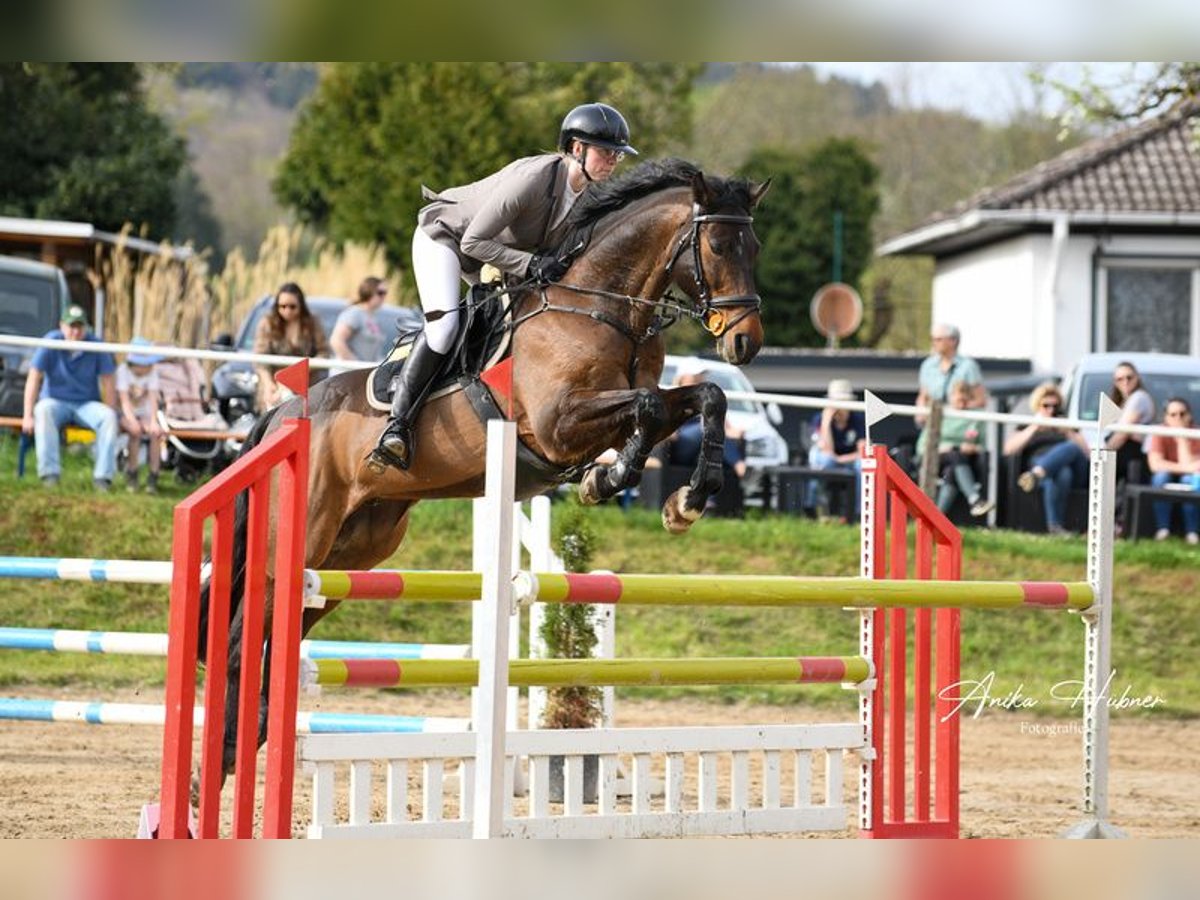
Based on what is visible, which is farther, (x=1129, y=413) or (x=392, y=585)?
(x=1129, y=413)

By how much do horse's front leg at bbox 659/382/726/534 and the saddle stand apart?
0.40 m

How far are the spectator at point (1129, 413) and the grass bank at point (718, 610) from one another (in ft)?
1.62

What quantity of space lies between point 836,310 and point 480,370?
1950 cm

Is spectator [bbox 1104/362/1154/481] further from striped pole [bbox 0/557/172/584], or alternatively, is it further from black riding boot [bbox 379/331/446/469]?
striped pole [bbox 0/557/172/584]

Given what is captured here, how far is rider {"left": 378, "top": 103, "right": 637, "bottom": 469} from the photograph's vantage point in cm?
544

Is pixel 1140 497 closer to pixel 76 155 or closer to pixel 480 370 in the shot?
pixel 480 370

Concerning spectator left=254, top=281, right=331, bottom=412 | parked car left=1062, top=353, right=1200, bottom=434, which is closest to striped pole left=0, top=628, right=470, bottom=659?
spectator left=254, top=281, right=331, bottom=412

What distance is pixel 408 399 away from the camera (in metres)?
5.63

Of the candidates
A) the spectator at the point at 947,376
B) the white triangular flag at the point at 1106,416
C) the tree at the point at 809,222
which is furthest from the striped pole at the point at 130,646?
the tree at the point at 809,222

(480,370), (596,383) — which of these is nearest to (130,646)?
(480,370)

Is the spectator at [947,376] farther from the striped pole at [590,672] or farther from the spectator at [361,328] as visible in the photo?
the striped pole at [590,672]

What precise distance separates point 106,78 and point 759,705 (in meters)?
17.6

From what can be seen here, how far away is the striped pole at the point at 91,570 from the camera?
5637 mm
